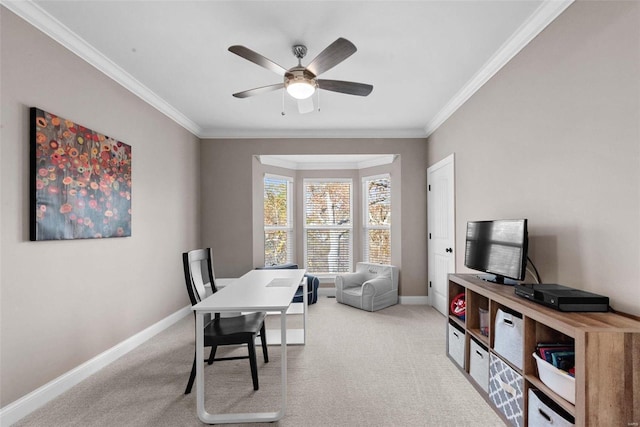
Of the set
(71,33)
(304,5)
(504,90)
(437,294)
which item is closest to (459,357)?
(437,294)

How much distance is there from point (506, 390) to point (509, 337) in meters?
0.33

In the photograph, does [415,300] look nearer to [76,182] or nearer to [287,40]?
[287,40]

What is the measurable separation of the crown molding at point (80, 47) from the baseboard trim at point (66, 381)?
2402mm

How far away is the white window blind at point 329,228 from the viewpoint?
5.54 metres

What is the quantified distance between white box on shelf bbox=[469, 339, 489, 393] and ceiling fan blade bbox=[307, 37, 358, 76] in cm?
219

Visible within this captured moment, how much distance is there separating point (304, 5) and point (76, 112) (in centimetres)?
190

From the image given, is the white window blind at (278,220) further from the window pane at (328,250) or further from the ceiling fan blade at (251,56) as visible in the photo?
the ceiling fan blade at (251,56)

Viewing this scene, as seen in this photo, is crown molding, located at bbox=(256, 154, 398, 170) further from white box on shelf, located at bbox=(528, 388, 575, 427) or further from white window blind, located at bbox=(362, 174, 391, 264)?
white box on shelf, located at bbox=(528, 388, 575, 427)

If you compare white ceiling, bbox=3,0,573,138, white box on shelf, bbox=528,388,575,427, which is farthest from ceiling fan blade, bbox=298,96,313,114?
white box on shelf, bbox=528,388,575,427

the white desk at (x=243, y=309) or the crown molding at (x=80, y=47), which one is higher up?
the crown molding at (x=80, y=47)

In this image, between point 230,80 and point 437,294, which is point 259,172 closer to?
point 230,80

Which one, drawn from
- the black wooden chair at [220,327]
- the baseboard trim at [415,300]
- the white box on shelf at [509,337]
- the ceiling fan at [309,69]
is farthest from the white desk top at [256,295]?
the baseboard trim at [415,300]

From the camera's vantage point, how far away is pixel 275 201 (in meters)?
5.33

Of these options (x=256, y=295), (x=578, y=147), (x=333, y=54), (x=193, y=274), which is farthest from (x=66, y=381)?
(x=578, y=147)
